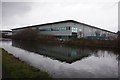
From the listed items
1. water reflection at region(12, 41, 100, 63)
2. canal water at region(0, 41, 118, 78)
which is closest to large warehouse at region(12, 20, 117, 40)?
water reflection at region(12, 41, 100, 63)

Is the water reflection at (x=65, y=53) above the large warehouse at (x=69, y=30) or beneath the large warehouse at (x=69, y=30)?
beneath

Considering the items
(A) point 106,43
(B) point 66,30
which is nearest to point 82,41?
(A) point 106,43

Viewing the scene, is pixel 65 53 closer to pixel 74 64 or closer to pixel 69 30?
pixel 74 64

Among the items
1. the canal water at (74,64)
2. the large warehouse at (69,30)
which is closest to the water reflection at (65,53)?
the canal water at (74,64)

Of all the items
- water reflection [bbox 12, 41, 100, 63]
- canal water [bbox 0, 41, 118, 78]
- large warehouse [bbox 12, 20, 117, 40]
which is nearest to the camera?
canal water [bbox 0, 41, 118, 78]

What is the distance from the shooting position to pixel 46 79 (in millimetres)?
6113

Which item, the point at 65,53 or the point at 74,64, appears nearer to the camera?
the point at 74,64

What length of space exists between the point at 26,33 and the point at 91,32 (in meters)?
27.9

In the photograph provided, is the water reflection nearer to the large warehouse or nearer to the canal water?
the canal water

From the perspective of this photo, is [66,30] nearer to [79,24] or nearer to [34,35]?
[79,24]

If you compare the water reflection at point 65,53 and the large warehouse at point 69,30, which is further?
the large warehouse at point 69,30

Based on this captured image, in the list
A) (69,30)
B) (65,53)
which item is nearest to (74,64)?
(65,53)

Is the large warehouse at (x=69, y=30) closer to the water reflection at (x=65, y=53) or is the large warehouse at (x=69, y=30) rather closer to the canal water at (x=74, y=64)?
the water reflection at (x=65, y=53)

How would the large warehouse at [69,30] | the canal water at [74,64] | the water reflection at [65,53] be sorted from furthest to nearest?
the large warehouse at [69,30] → the water reflection at [65,53] → the canal water at [74,64]
